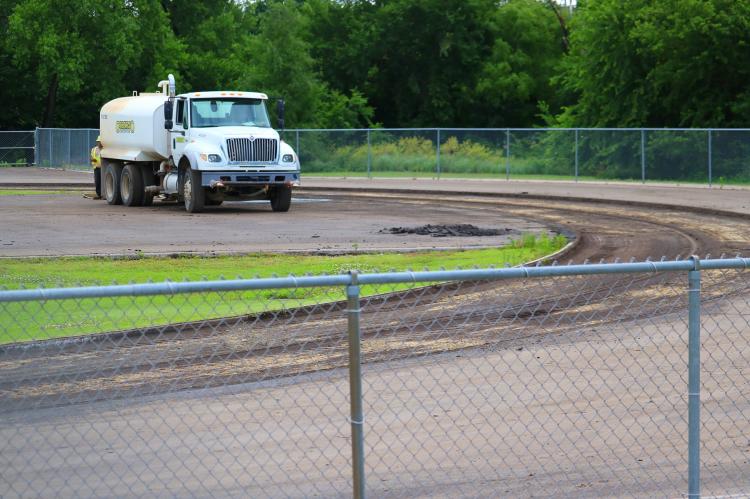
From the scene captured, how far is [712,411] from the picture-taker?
9648 mm

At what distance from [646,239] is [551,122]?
1595 inches

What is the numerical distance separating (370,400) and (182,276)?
8.15 m

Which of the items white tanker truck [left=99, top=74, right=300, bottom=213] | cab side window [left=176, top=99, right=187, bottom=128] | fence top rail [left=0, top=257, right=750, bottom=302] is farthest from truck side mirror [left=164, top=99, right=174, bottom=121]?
fence top rail [left=0, top=257, right=750, bottom=302]

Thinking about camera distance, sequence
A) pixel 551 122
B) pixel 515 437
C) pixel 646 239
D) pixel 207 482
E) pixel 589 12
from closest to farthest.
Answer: pixel 207 482
pixel 515 437
pixel 646 239
pixel 589 12
pixel 551 122

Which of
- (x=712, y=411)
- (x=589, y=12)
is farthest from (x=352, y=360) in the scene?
(x=589, y=12)

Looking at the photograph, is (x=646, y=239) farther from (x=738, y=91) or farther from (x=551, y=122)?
(x=551, y=122)

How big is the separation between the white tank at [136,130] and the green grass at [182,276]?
491 inches

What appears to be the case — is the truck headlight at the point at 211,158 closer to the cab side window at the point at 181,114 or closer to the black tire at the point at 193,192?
the black tire at the point at 193,192

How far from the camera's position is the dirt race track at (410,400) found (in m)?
7.69

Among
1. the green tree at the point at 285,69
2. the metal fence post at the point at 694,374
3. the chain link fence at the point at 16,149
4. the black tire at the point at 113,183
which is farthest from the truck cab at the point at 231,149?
the chain link fence at the point at 16,149

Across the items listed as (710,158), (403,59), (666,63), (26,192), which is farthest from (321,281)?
(403,59)

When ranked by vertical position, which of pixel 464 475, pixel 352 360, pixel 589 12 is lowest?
pixel 464 475

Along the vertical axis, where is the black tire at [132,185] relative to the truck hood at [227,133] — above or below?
below

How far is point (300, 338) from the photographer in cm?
1246
